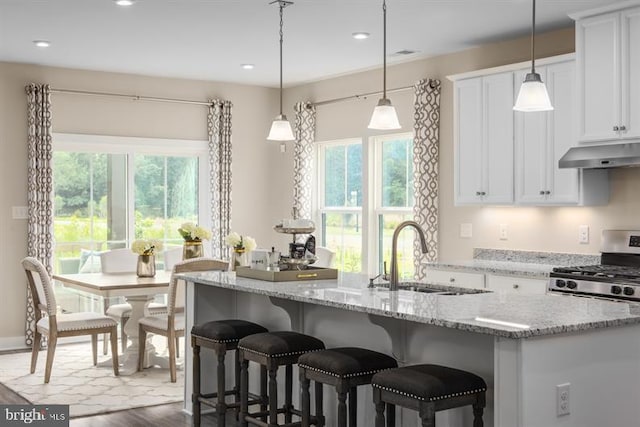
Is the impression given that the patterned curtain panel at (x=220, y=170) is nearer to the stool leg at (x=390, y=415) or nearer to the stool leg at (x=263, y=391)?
the stool leg at (x=263, y=391)

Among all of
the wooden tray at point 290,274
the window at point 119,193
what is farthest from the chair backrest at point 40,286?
the wooden tray at point 290,274

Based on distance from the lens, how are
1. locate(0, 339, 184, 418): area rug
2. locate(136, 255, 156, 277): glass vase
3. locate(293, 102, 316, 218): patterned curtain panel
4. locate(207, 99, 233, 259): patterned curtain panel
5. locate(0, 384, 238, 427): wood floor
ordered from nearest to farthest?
locate(0, 384, 238, 427): wood floor → locate(0, 339, 184, 418): area rug → locate(136, 255, 156, 277): glass vase → locate(293, 102, 316, 218): patterned curtain panel → locate(207, 99, 233, 259): patterned curtain panel

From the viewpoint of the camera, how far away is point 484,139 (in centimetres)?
623

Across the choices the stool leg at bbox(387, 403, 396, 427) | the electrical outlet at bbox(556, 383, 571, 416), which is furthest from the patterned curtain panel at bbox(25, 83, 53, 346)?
the electrical outlet at bbox(556, 383, 571, 416)

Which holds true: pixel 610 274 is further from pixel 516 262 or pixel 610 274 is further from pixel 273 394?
pixel 273 394

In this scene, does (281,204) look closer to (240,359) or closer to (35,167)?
(35,167)

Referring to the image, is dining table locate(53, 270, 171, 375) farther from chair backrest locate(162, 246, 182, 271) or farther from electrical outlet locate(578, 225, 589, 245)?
electrical outlet locate(578, 225, 589, 245)

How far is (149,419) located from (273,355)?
1.51m

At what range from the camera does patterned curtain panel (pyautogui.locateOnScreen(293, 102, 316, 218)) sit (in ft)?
27.8

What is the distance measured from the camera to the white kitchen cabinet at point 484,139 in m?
6.06

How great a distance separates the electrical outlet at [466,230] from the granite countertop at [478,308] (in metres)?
2.55

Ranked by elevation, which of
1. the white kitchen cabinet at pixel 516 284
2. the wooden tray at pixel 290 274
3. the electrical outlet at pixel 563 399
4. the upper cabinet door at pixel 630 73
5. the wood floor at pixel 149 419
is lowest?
the wood floor at pixel 149 419

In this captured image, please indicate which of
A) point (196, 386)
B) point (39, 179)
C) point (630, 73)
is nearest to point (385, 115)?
point (630, 73)

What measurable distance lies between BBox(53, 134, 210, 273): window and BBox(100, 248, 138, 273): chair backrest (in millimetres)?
912
